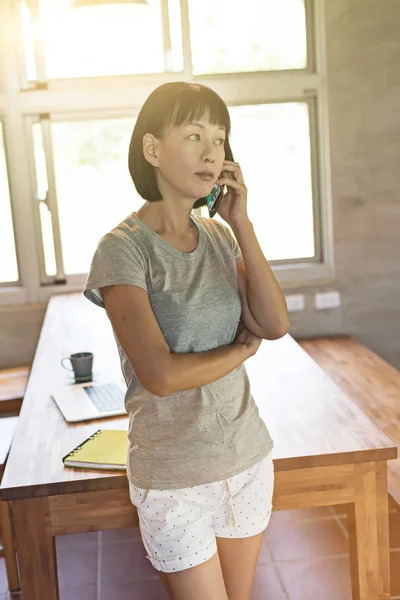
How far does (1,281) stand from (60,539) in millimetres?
1735

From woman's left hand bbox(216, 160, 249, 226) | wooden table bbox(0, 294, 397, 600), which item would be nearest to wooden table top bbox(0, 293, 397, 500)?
wooden table bbox(0, 294, 397, 600)

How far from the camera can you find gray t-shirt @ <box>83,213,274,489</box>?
1432 mm

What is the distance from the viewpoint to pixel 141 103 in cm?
421

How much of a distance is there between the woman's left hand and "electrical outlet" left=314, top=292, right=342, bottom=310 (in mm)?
2794

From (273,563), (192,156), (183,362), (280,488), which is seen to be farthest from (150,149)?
(273,563)

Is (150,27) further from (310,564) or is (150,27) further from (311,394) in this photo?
(310,564)

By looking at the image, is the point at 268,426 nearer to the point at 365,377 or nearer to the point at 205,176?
the point at 205,176

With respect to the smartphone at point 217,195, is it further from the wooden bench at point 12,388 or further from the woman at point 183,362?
the wooden bench at point 12,388

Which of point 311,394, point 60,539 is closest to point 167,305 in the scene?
point 311,394

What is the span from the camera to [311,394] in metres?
2.34

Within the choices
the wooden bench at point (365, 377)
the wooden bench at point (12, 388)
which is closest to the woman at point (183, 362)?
→ the wooden bench at point (365, 377)

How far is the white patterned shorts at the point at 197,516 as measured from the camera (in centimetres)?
143

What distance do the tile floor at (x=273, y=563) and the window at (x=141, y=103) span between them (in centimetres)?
162

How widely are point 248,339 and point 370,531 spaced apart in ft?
2.02
